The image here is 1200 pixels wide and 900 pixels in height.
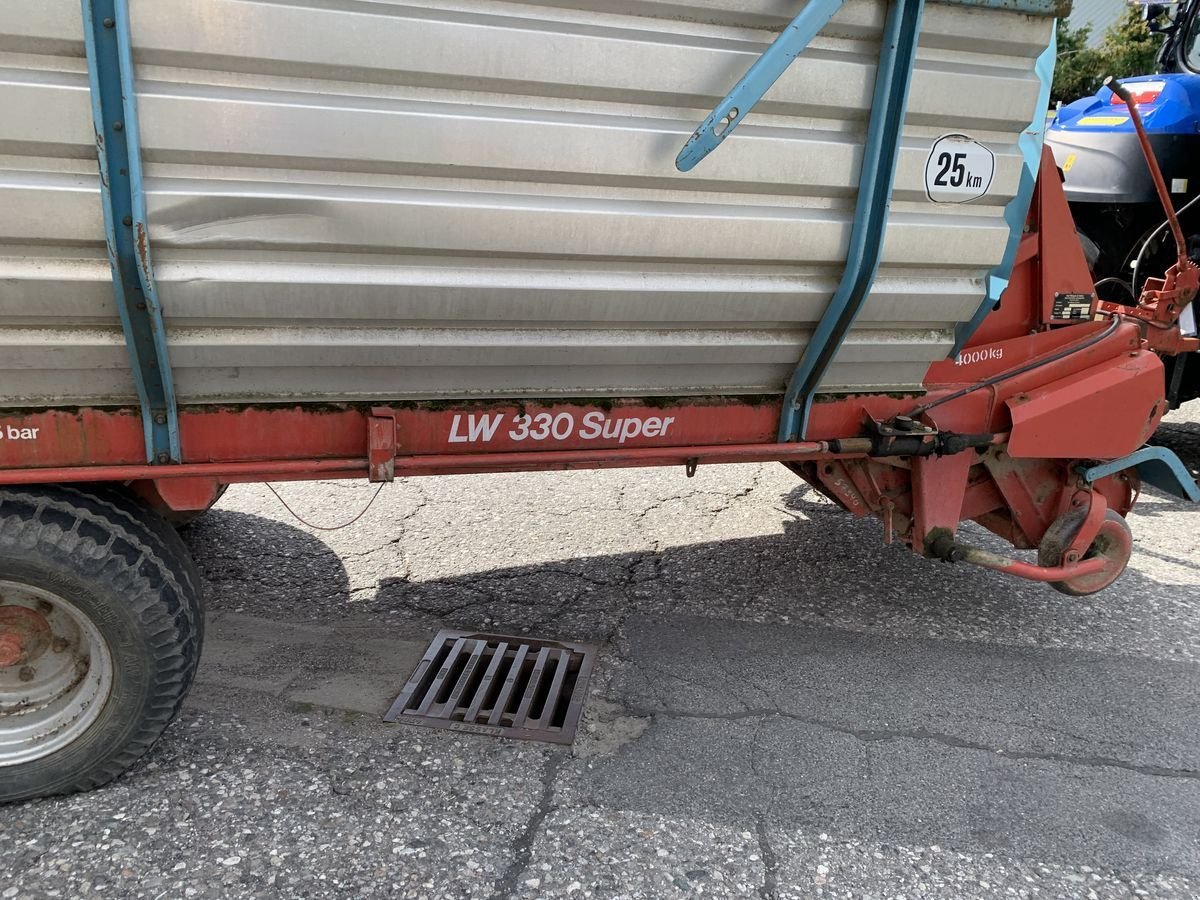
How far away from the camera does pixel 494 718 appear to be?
9.70 feet

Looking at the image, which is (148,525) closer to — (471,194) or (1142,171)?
(471,194)

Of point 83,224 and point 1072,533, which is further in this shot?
point 1072,533

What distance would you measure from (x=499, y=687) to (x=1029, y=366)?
232cm

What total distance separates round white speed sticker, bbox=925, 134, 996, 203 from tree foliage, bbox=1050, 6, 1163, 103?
16508mm

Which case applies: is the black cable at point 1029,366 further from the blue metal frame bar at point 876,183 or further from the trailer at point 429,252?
the blue metal frame bar at point 876,183

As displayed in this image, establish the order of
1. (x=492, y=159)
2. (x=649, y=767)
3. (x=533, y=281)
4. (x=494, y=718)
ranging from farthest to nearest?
1. (x=494, y=718)
2. (x=649, y=767)
3. (x=533, y=281)
4. (x=492, y=159)

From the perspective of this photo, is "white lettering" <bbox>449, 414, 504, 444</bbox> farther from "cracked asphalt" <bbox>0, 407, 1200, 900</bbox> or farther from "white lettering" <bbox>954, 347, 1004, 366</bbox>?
"white lettering" <bbox>954, 347, 1004, 366</bbox>

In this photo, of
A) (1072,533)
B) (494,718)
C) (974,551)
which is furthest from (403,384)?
(1072,533)

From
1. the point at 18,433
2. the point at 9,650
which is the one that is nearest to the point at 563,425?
the point at 18,433

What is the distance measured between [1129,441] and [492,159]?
274 cm

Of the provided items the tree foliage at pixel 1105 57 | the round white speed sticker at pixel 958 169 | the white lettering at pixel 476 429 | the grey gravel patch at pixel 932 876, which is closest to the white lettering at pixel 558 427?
the white lettering at pixel 476 429

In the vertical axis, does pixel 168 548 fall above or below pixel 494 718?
above

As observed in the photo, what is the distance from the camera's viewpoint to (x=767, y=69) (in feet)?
7.39

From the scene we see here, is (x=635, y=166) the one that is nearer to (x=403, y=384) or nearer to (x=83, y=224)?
(x=403, y=384)
